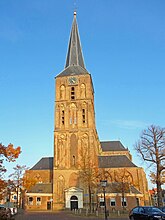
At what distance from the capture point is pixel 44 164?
193 ft

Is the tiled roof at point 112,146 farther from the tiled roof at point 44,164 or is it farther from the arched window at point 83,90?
the arched window at point 83,90

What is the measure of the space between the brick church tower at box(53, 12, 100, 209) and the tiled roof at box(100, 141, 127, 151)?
19104 millimetres

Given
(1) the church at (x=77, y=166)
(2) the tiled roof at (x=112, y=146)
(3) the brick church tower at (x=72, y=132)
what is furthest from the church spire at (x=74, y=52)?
(2) the tiled roof at (x=112, y=146)

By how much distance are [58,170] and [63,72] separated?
73.2ft

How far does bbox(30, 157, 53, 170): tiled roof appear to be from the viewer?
56547 mm

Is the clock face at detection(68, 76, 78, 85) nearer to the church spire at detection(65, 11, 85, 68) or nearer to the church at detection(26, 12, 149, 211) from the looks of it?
the church at detection(26, 12, 149, 211)

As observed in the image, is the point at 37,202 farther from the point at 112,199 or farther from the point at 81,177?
the point at 112,199

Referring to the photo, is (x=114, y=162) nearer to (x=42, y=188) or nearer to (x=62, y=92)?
(x=42, y=188)

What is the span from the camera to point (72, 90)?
52594mm

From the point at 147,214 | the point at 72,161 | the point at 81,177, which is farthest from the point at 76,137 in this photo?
the point at 147,214

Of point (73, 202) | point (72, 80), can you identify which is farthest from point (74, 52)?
point (73, 202)

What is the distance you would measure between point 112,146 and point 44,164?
2153 cm

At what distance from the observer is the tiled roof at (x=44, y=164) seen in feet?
186

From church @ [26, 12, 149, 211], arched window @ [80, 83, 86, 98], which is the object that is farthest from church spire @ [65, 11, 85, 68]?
arched window @ [80, 83, 86, 98]
